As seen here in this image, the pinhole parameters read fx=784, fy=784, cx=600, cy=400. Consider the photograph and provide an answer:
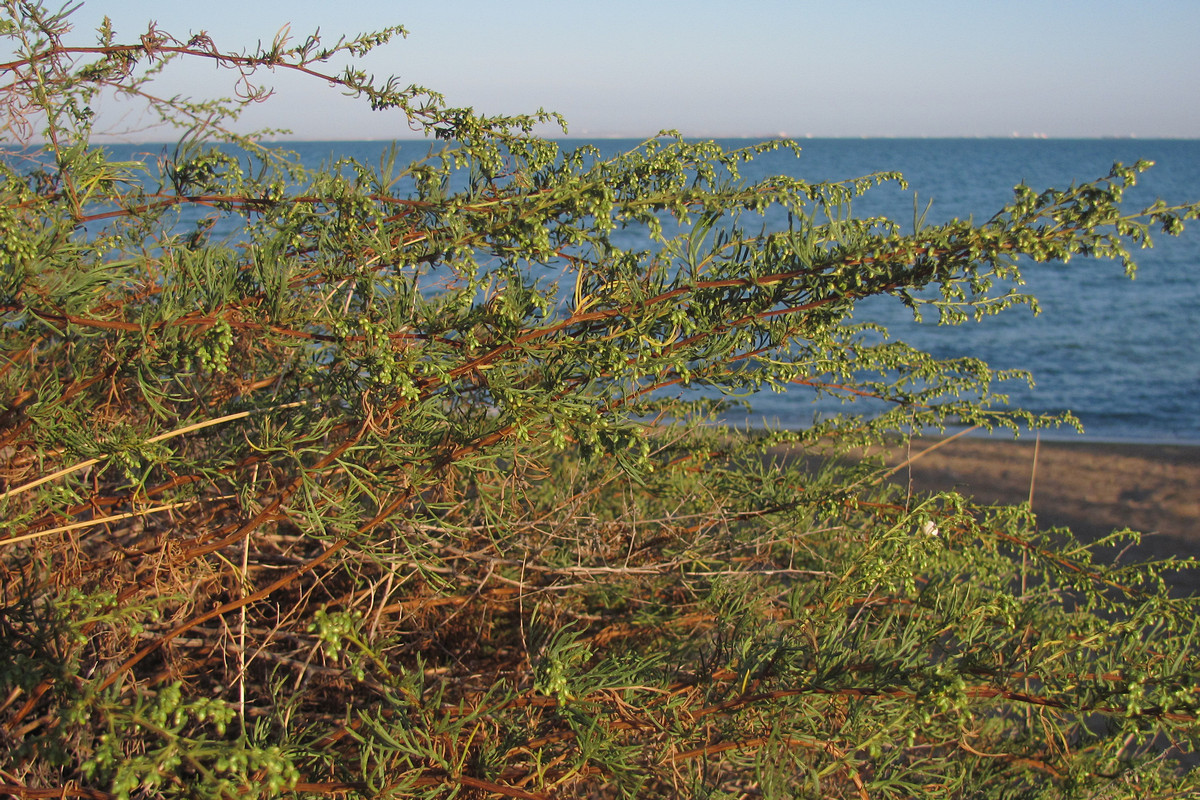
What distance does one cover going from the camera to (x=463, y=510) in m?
2.08

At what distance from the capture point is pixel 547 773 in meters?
1.46

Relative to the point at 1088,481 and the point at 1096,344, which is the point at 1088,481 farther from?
the point at 1096,344

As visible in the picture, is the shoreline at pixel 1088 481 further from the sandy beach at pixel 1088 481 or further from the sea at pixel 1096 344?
the sea at pixel 1096 344

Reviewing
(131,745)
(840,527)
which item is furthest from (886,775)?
(131,745)

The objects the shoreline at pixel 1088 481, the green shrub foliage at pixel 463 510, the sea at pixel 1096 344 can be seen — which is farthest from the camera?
the sea at pixel 1096 344

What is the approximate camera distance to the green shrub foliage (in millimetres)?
1318

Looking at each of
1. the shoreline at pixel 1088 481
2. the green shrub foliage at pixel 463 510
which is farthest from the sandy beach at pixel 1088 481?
the green shrub foliage at pixel 463 510

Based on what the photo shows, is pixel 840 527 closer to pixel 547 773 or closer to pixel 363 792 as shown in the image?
pixel 547 773

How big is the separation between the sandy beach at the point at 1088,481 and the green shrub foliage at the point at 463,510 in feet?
18.1

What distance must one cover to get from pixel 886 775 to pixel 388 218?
5.49 ft

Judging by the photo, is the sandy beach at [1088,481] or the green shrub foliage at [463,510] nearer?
the green shrub foliage at [463,510]

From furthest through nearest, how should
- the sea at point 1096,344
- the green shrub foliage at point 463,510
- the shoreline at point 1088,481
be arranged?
the sea at point 1096,344, the shoreline at point 1088,481, the green shrub foliage at point 463,510

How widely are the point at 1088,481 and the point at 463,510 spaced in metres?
8.64

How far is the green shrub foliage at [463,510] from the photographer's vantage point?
4.33ft
